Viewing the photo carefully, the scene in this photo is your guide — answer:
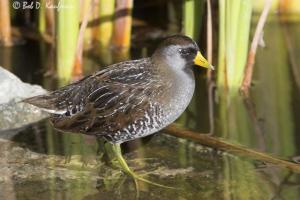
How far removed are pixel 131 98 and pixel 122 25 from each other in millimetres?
2961

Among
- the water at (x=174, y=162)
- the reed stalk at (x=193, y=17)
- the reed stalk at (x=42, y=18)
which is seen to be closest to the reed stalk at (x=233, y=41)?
the water at (x=174, y=162)

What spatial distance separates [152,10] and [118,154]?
472 cm

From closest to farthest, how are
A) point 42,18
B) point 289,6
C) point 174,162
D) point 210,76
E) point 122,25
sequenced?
1. point 174,162
2. point 210,76
3. point 122,25
4. point 42,18
5. point 289,6

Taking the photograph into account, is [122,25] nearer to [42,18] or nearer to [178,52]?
[42,18]

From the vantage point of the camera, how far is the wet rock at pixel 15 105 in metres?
6.27

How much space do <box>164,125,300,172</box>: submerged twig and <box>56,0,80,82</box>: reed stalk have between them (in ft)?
4.73

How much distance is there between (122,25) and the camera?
26.5 ft

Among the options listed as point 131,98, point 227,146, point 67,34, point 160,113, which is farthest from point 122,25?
point 160,113

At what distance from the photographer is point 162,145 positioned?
234 inches

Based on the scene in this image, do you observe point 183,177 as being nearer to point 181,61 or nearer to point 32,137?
point 181,61

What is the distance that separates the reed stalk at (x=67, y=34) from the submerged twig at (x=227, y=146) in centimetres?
144

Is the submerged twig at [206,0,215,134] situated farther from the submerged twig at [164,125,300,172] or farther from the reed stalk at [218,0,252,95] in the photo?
the submerged twig at [164,125,300,172]

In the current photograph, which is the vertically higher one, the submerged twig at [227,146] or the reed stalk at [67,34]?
the reed stalk at [67,34]

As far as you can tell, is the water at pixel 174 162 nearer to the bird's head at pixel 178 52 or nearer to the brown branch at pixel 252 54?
the brown branch at pixel 252 54
